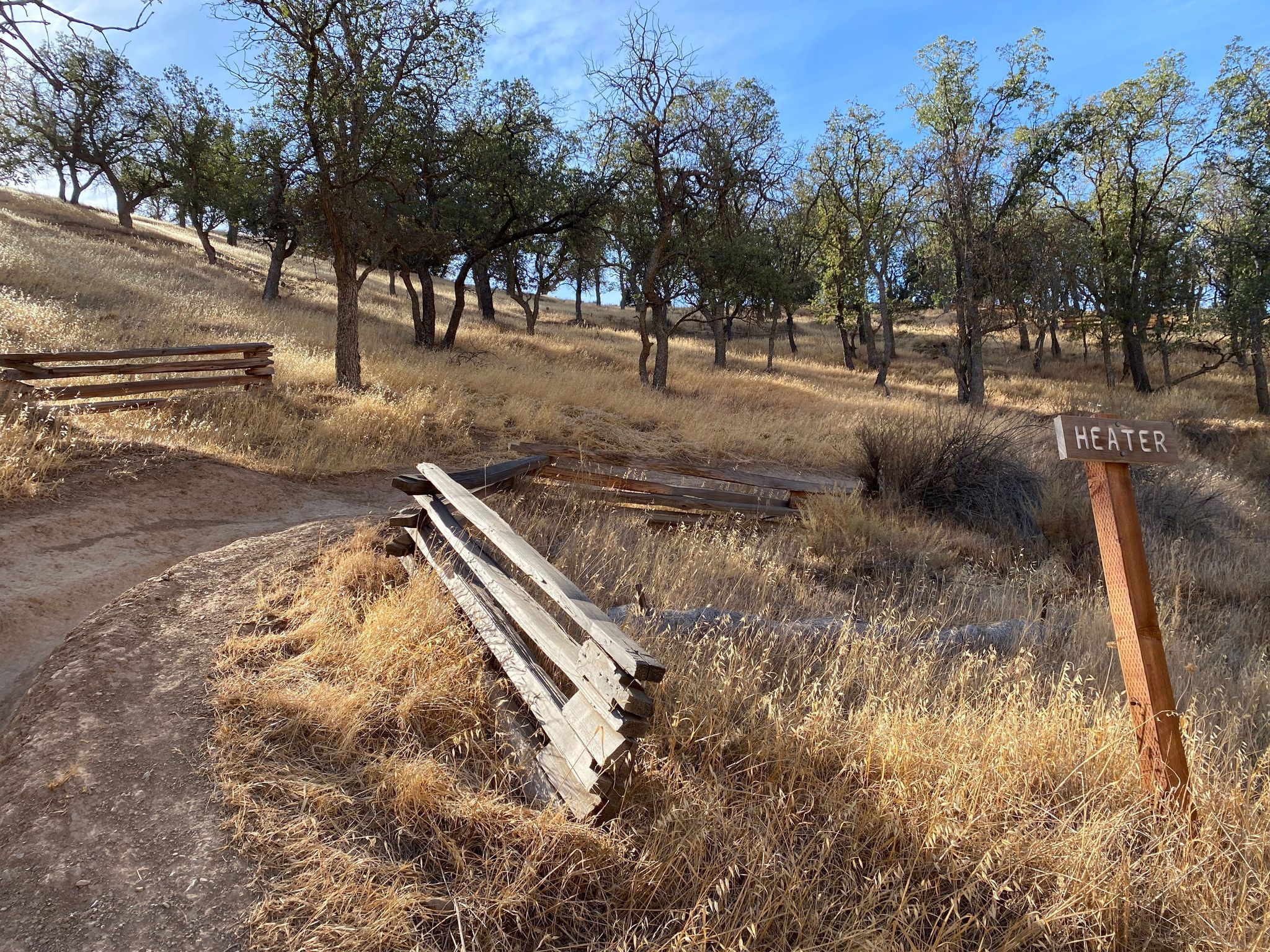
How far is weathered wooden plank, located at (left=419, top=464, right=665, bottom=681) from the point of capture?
2.66 meters

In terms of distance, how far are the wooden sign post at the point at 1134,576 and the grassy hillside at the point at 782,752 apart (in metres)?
0.22

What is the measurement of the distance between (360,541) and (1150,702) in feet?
18.7

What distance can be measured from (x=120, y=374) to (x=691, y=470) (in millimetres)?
9328

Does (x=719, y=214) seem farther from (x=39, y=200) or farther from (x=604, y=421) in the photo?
(x=39, y=200)

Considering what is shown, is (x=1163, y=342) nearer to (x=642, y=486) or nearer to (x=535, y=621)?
(x=642, y=486)

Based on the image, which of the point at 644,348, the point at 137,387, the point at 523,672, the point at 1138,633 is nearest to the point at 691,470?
the point at 523,672

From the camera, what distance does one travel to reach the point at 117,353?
9672 millimetres

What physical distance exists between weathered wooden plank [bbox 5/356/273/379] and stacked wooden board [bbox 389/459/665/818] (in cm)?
694

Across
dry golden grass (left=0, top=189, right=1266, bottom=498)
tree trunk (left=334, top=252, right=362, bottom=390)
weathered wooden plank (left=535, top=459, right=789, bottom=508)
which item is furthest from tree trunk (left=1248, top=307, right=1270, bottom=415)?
tree trunk (left=334, top=252, right=362, bottom=390)

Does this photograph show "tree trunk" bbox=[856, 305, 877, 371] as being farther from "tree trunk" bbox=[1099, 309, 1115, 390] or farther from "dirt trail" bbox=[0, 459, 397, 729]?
"dirt trail" bbox=[0, 459, 397, 729]

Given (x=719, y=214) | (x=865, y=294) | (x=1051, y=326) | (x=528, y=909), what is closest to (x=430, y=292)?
(x=719, y=214)

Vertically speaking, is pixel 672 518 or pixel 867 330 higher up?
pixel 867 330

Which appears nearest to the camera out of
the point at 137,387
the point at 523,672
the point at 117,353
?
→ the point at 523,672

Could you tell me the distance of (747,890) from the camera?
2.58 metres
